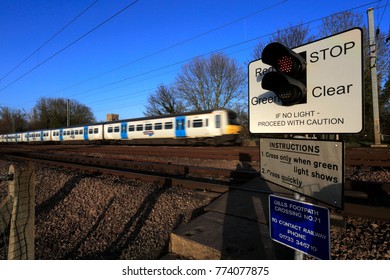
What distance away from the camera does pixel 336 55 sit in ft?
5.01

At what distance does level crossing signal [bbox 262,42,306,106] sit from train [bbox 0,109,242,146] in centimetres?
1438

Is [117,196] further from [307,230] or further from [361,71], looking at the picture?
[361,71]

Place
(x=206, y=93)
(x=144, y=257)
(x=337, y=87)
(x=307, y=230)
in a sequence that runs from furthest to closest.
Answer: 1. (x=206, y=93)
2. (x=144, y=257)
3. (x=307, y=230)
4. (x=337, y=87)

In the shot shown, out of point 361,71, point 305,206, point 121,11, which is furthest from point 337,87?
point 121,11

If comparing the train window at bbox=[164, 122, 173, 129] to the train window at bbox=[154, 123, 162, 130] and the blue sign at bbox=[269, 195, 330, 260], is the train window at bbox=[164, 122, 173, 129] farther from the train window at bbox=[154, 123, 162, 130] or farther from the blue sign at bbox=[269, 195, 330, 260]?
the blue sign at bbox=[269, 195, 330, 260]

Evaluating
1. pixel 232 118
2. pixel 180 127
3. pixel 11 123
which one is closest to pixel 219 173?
pixel 232 118

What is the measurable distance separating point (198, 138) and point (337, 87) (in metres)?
15.5

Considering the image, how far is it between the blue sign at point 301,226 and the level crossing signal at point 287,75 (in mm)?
747

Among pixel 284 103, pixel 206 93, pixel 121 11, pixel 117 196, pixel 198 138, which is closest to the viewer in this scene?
pixel 284 103

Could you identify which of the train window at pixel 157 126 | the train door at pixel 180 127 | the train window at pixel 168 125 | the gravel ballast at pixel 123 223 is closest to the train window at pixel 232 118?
the train door at pixel 180 127

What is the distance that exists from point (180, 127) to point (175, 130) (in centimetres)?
53

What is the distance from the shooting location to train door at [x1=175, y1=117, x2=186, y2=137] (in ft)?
57.2

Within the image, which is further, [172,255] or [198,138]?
[198,138]

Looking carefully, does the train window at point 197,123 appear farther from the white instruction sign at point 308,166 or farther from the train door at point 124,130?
the white instruction sign at point 308,166
